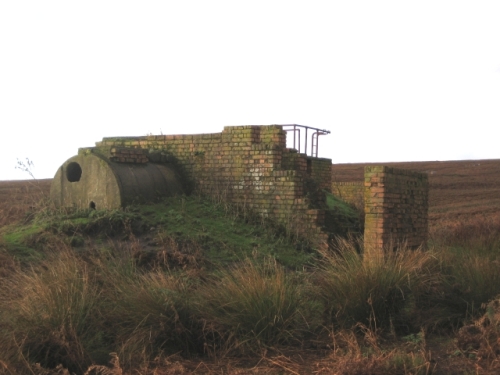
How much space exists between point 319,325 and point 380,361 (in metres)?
1.41

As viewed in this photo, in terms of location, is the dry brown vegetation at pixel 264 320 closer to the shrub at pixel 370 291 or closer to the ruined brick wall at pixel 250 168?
the shrub at pixel 370 291

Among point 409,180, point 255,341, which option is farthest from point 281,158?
point 255,341

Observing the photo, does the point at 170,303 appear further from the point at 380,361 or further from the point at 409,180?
the point at 409,180

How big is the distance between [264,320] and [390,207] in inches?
179

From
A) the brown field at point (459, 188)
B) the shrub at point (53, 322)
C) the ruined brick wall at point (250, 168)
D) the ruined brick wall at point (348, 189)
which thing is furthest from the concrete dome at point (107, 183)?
the brown field at point (459, 188)

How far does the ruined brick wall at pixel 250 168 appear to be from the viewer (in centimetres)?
1112

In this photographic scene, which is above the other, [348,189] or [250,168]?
[250,168]

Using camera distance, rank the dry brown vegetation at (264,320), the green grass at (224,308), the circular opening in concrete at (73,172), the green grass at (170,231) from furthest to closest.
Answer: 1. the circular opening in concrete at (73,172)
2. the green grass at (170,231)
3. the green grass at (224,308)
4. the dry brown vegetation at (264,320)

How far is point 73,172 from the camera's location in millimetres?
11836

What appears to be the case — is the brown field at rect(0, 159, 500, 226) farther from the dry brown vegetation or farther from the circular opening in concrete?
the dry brown vegetation

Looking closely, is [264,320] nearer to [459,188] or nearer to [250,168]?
[250,168]

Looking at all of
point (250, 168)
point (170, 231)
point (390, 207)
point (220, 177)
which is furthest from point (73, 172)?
point (390, 207)

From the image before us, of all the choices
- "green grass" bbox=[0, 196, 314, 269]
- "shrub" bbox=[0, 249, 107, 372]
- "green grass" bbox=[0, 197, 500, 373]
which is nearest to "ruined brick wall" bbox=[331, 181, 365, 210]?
"green grass" bbox=[0, 196, 314, 269]

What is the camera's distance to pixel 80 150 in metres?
11.4
